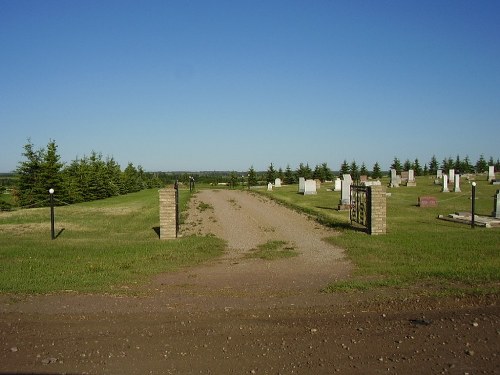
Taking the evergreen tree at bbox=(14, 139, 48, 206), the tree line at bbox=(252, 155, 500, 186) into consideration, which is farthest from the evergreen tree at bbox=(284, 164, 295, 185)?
the evergreen tree at bbox=(14, 139, 48, 206)

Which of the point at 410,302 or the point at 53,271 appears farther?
the point at 53,271

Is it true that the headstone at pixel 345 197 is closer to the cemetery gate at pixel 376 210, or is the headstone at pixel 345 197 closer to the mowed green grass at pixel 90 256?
the cemetery gate at pixel 376 210

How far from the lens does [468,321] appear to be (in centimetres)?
538

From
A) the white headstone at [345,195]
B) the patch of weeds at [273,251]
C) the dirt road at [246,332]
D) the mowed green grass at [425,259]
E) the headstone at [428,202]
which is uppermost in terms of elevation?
the white headstone at [345,195]

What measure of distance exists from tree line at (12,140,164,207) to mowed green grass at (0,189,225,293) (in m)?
12.8

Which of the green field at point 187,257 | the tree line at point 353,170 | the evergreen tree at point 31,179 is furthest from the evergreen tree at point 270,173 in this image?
the green field at point 187,257

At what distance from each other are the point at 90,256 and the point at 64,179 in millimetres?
27281

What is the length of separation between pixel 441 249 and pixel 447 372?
670cm

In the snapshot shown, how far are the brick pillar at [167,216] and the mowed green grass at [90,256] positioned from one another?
1.28 feet

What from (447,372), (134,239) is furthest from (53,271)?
(447,372)

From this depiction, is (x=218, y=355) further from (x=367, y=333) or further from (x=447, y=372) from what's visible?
(x=447, y=372)

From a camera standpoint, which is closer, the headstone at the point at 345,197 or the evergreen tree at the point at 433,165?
the headstone at the point at 345,197

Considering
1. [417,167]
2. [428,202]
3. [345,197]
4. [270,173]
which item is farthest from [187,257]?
[417,167]

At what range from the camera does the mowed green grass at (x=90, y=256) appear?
7.64m
